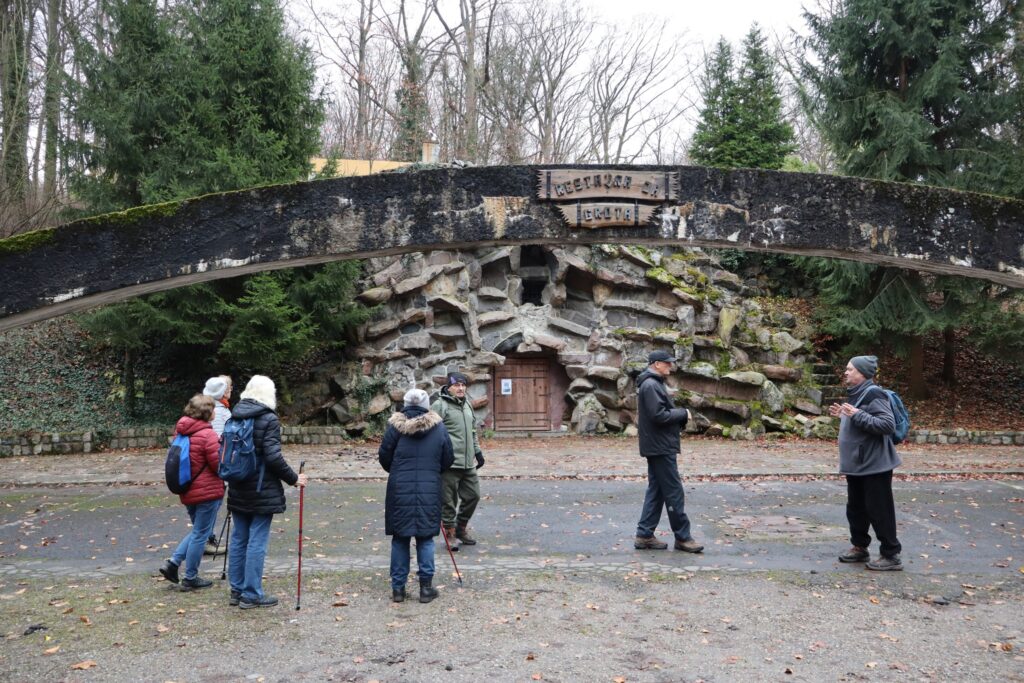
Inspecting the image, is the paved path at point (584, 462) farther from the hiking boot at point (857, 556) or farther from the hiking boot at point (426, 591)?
the hiking boot at point (426, 591)

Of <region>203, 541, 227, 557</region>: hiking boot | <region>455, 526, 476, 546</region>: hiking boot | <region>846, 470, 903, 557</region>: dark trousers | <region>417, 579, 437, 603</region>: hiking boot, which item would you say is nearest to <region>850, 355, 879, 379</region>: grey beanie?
<region>846, 470, 903, 557</region>: dark trousers

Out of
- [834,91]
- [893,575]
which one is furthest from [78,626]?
[834,91]

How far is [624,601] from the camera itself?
20.7ft

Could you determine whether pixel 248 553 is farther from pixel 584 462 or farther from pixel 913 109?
pixel 913 109

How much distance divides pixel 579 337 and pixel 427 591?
1463 cm

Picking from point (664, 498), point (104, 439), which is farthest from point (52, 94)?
point (664, 498)

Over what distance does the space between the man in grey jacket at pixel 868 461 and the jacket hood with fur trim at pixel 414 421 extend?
351 centimetres

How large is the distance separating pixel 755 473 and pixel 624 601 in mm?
7540

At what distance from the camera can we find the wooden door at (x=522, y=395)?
20734 millimetres

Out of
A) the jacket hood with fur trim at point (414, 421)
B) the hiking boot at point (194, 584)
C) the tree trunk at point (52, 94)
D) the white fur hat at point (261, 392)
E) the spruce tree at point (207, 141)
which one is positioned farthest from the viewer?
the tree trunk at point (52, 94)

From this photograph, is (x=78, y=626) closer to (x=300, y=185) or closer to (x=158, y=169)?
(x=300, y=185)

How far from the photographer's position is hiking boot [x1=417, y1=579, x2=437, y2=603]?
6270 millimetres

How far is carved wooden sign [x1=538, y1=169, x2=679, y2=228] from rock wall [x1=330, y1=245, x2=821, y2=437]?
40.1ft

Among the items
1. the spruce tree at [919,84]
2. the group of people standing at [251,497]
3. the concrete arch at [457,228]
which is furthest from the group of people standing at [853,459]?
the spruce tree at [919,84]
